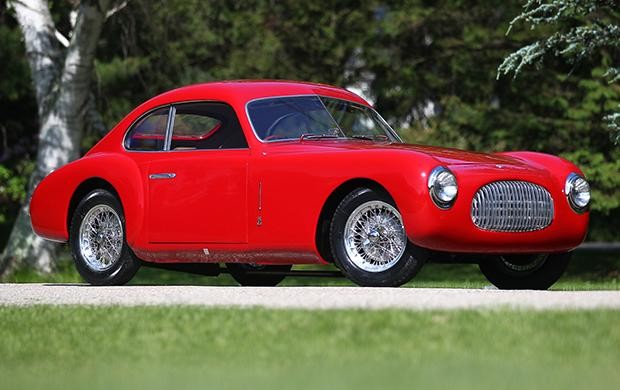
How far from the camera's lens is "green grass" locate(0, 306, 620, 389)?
6285mm

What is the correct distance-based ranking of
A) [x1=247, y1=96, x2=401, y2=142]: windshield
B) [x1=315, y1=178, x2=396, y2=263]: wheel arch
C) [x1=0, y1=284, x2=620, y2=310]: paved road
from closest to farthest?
[x1=0, y1=284, x2=620, y2=310]: paved road
[x1=315, y1=178, x2=396, y2=263]: wheel arch
[x1=247, y1=96, x2=401, y2=142]: windshield

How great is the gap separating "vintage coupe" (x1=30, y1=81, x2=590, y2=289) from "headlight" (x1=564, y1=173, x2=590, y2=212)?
1 cm

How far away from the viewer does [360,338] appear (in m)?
7.32

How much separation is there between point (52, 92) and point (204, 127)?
1132cm

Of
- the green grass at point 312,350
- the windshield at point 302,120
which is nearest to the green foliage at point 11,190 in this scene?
the windshield at point 302,120

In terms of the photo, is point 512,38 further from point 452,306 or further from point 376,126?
point 452,306

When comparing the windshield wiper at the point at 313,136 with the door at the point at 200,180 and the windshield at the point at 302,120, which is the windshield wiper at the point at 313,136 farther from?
the door at the point at 200,180

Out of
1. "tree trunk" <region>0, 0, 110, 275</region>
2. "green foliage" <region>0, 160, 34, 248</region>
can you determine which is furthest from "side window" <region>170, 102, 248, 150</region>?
"green foliage" <region>0, 160, 34, 248</region>

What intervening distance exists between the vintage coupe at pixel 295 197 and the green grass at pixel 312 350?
202 cm

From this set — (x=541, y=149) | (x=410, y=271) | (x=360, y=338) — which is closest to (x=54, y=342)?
(x=360, y=338)

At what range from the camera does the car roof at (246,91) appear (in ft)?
38.3

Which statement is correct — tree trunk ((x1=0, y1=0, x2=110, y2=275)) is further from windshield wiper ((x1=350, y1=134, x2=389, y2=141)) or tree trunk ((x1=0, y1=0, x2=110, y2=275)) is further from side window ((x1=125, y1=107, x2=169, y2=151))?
windshield wiper ((x1=350, y1=134, x2=389, y2=141))

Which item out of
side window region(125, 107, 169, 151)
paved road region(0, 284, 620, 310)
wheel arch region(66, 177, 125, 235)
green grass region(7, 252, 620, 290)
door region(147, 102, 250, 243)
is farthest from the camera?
green grass region(7, 252, 620, 290)

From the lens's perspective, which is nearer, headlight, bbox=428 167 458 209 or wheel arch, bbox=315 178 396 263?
headlight, bbox=428 167 458 209
